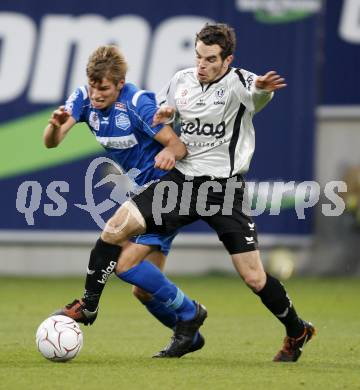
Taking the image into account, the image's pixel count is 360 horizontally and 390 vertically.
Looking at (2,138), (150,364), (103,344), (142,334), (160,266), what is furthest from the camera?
(2,138)

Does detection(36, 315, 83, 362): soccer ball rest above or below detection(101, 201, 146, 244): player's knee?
below

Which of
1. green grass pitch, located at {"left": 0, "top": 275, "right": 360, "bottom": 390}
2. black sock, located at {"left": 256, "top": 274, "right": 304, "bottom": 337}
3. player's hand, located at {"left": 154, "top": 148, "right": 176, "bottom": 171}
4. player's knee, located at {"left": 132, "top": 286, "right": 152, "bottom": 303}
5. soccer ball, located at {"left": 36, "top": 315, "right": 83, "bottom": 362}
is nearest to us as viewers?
green grass pitch, located at {"left": 0, "top": 275, "right": 360, "bottom": 390}

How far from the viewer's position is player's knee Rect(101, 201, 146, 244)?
7844 millimetres

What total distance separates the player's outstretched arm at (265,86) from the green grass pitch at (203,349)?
178 centimetres

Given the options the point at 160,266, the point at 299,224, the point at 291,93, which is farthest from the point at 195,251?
the point at 160,266

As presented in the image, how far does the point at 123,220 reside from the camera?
25.8ft

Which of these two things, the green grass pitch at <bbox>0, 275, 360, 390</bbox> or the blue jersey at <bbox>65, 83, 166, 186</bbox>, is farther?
the blue jersey at <bbox>65, 83, 166, 186</bbox>

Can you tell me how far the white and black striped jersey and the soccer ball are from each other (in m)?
1.36

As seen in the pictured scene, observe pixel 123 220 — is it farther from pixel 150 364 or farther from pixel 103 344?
pixel 103 344

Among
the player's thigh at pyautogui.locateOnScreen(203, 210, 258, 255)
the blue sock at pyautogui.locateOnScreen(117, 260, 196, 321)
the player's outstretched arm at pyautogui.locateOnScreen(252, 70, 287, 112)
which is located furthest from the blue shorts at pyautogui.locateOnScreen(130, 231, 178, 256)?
the player's outstretched arm at pyautogui.locateOnScreen(252, 70, 287, 112)

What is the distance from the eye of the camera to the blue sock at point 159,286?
26.5 feet

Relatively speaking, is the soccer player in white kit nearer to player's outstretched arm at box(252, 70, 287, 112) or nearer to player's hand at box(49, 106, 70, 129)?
player's outstretched arm at box(252, 70, 287, 112)

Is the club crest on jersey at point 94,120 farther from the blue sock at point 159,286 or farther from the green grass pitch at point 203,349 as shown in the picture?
the green grass pitch at point 203,349

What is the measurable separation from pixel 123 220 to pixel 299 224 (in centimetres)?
869
